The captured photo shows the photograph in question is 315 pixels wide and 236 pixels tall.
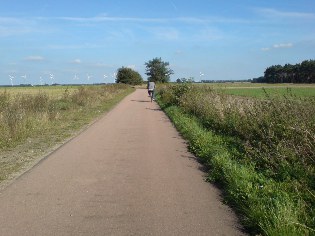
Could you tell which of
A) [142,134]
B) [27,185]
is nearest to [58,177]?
[27,185]

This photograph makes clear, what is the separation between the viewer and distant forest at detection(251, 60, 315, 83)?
13850 centimetres

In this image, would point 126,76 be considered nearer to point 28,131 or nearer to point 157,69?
point 157,69

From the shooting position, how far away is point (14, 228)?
501 cm

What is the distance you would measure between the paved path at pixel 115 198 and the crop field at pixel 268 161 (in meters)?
0.36

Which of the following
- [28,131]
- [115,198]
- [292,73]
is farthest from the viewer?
[292,73]

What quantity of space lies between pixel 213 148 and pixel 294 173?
3.27 metres

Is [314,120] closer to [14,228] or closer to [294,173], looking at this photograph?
[294,173]

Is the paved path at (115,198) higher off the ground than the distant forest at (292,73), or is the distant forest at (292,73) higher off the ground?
the distant forest at (292,73)

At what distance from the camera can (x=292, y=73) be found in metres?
148

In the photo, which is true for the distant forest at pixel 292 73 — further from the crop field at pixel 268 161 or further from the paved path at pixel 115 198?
the paved path at pixel 115 198

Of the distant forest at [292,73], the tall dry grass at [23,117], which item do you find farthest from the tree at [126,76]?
the tall dry grass at [23,117]

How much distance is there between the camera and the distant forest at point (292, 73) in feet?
454

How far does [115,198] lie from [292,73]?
5946 inches

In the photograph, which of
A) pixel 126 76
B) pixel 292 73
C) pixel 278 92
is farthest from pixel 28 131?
pixel 292 73
